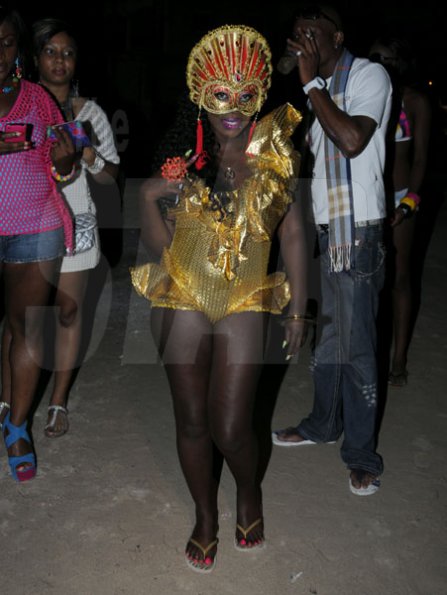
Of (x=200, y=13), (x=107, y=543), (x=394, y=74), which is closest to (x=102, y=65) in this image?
(x=200, y=13)

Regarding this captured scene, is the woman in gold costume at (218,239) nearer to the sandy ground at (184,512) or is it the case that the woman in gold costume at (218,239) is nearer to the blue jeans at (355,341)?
the sandy ground at (184,512)

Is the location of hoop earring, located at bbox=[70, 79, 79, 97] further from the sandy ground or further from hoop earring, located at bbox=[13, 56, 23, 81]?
the sandy ground

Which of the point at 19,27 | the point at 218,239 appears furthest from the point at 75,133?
the point at 218,239

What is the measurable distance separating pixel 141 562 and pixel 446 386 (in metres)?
2.45

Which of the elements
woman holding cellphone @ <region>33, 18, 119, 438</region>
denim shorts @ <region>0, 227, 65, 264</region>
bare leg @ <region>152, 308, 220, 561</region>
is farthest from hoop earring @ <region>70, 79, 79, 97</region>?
bare leg @ <region>152, 308, 220, 561</region>

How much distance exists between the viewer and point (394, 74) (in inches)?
143

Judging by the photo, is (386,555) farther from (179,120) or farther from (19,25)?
(19,25)

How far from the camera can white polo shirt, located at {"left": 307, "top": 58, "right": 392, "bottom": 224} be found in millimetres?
2756

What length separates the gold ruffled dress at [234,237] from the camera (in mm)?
2459

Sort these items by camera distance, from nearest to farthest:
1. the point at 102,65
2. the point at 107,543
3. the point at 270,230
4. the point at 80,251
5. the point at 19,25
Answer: the point at 270,230
the point at 107,543
the point at 19,25
the point at 80,251
the point at 102,65

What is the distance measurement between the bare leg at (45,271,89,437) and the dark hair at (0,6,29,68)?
1.07m

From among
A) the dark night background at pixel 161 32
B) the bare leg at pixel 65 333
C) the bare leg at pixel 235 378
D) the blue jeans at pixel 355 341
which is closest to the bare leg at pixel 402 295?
the blue jeans at pixel 355 341

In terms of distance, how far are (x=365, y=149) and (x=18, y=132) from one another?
147cm

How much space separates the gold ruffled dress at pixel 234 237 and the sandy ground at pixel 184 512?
1010mm
